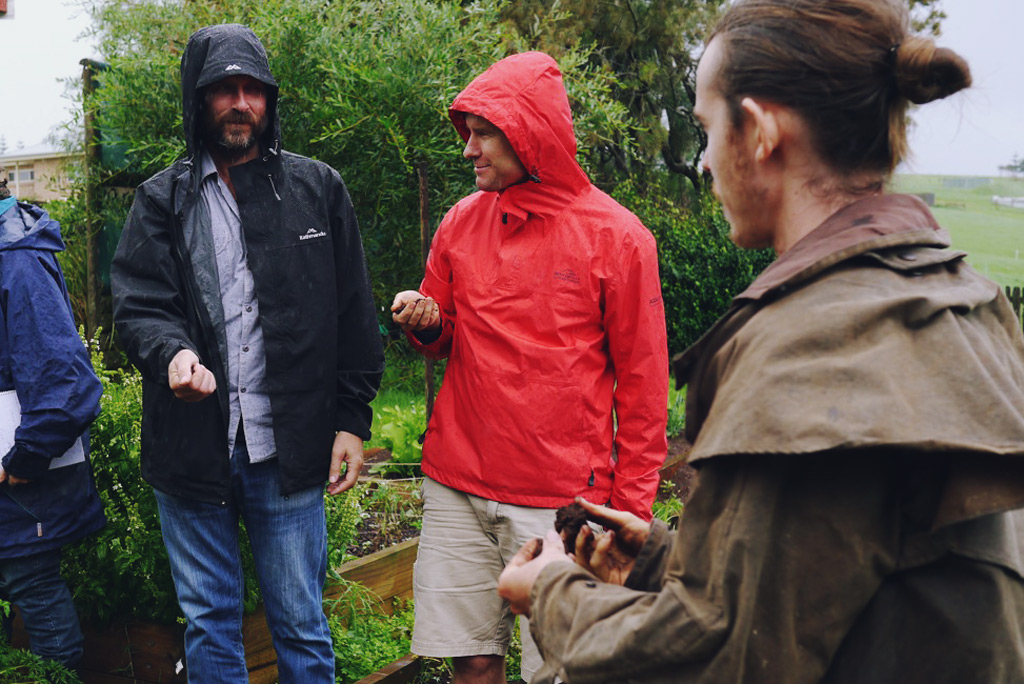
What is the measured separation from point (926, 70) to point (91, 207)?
7.31 metres

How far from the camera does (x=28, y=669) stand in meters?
3.69

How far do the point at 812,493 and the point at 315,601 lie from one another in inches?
99.3

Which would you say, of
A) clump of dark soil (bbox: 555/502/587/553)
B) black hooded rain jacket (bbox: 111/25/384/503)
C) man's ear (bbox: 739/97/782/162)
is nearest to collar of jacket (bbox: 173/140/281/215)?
black hooded rain jacket (bbox: 111/25/384/503)

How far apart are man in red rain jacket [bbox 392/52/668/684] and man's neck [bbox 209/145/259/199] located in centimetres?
71

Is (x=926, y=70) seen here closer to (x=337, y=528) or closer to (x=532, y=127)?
(x=532, y=127)

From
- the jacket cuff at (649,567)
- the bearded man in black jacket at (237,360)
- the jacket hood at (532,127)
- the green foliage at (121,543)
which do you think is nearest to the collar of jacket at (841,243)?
the jacket cuff at (649,567)

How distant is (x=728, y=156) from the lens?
158 centimetres

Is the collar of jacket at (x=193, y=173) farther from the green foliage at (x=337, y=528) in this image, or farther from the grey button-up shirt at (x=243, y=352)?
the green foliage at (x=337, y=528)

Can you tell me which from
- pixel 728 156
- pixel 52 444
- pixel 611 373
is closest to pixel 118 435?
pixel 52 444

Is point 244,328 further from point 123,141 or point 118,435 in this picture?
point 123,141

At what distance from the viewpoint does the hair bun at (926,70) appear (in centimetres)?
145

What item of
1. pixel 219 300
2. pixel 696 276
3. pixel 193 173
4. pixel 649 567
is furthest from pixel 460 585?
pixel 696 276

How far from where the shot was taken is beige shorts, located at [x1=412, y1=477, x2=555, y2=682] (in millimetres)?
3479

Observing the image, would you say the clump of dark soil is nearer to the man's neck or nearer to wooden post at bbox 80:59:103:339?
the man's neck
